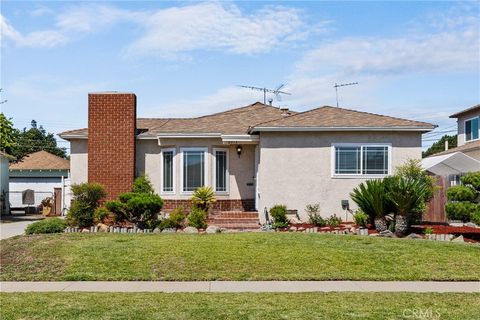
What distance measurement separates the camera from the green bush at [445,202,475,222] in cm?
1930

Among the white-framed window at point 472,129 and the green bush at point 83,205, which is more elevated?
the white-framed window at point 472,129

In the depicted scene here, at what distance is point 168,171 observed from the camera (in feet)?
69.7

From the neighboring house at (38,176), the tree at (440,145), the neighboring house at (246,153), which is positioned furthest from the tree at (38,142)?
the neighboring house at (246,153)

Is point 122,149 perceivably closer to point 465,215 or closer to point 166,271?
point 166,271

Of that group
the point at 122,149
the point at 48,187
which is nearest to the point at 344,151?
the point at 122,149

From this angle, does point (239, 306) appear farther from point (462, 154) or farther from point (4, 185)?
point (4, 185)

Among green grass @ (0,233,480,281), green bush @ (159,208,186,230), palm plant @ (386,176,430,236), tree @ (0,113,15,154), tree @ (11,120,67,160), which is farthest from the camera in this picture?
tree @ (11,120,67,160)

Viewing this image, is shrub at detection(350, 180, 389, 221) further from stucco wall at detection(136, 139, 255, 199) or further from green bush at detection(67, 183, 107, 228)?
green bush at detection(67, 183, 107, 228)

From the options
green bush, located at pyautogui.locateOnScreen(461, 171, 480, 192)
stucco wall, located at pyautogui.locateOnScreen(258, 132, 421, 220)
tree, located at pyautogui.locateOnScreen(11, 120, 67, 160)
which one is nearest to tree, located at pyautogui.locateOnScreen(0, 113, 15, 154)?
stucco wall, located at pyautogui.locateOnScreen(258, 132, 421, 220)

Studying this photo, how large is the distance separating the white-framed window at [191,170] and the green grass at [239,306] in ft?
38.8

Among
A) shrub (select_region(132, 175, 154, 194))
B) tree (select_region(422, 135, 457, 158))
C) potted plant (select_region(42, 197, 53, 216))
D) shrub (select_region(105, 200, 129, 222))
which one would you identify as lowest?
potted plant (select_region(42, 197, 53, 216))

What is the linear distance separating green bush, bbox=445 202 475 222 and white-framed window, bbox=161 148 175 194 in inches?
413

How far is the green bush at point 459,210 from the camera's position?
1930cm

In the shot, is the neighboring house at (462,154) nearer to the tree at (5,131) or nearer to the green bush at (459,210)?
the green bush at (459,210)
